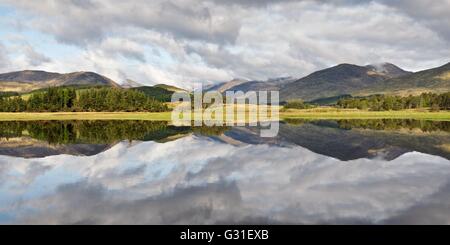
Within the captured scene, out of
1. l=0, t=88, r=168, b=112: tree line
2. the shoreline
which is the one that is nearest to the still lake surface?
the shoreline

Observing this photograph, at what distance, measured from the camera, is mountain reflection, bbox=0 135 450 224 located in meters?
16.8

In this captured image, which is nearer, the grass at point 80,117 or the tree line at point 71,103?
the grass at point 80,117

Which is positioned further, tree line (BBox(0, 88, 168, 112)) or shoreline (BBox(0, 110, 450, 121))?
tree line (BBox(0, 88, 168, 112))

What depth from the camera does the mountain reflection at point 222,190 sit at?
660 inches

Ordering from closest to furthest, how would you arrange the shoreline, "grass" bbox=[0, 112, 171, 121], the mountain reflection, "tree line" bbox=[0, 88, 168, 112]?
the mountain reflection → "grass" bbox=[0, 112, 171, 121] → the shoreline → "tree line" bbox=[0, 88, 168, 112]

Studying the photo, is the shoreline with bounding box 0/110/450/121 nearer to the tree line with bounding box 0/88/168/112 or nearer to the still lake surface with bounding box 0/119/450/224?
the tree line with bounding box 0/88/168/112

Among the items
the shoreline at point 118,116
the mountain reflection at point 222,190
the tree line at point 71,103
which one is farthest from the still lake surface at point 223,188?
the tree line at point 71,103

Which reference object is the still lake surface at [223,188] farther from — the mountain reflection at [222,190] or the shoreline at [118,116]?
the shoreline at [118,116]

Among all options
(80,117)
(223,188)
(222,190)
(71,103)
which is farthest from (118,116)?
(222,190)

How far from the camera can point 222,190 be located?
22.0 metres

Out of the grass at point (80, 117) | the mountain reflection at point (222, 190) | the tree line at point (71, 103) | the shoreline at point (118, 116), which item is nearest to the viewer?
the mountain reflection at point (222, 190)
